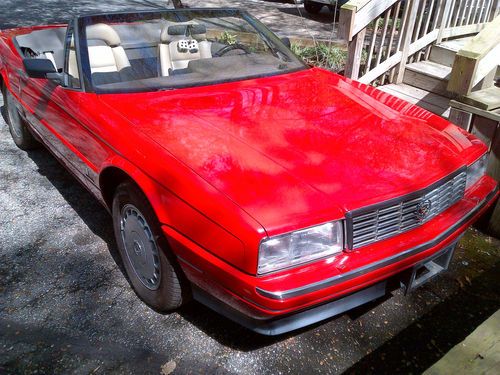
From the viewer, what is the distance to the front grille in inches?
75.5

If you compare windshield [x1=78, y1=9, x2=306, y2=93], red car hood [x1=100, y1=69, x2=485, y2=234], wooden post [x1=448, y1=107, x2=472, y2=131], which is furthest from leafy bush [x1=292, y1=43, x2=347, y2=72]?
red car hood [x1=100, y1=69, x2=485, y2=234]

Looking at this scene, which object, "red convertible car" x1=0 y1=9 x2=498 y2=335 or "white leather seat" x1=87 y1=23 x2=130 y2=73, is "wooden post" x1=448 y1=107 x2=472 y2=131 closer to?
"red convertible car" x1=0 y1=9 x2=498 y2=335

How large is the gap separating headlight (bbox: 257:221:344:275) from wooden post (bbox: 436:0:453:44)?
4.43 metres

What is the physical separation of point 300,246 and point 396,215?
0.52 m

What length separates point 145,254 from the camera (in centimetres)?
240

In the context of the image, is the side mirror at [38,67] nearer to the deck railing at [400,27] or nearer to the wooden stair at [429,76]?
the deck railing at [400,27]

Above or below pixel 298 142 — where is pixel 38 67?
above

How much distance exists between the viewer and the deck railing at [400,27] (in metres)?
4.32

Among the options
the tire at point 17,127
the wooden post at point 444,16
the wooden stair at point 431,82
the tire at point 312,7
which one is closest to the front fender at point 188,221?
the tire at point 17,127

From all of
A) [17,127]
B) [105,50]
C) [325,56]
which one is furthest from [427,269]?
[325,56]

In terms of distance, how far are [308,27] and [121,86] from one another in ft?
28.5

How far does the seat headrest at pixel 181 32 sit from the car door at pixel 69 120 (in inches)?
26.1

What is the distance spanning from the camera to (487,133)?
10.9ft

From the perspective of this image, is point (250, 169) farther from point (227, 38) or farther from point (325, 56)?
point (325, 56)
